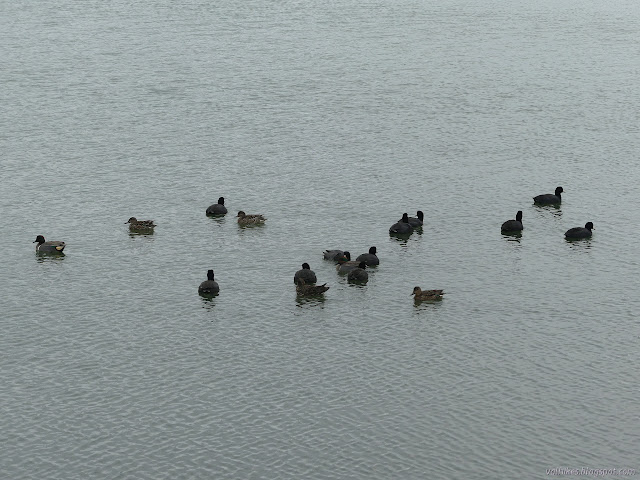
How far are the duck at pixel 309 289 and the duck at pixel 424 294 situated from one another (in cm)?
390

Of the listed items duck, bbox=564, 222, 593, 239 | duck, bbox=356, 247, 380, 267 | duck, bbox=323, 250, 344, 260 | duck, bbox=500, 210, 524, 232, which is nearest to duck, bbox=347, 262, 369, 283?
duck, bbox=356, 247, 380, 267

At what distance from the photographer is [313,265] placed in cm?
5028

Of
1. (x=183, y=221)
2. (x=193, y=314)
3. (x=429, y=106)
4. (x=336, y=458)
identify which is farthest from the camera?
(x=429, y=106)

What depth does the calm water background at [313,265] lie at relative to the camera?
1398 inches

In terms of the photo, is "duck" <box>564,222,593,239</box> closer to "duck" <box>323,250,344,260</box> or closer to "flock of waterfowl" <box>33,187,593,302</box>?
"flock of waterfowl" <box>33,187,593,302</box>

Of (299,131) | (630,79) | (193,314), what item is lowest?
(193,314)

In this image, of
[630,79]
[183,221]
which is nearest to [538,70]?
[630,79]

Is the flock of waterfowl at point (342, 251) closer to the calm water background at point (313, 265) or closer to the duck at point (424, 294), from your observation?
the duck at point (424, 294)

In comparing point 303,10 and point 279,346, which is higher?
point 303,10

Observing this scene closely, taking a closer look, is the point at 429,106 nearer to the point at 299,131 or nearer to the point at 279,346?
the point at 299,131

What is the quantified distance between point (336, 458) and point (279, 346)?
8645mm

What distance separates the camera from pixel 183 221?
5644cm

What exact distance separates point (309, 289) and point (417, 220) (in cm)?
1105

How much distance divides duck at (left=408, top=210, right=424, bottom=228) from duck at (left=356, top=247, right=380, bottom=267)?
18.2 ft
